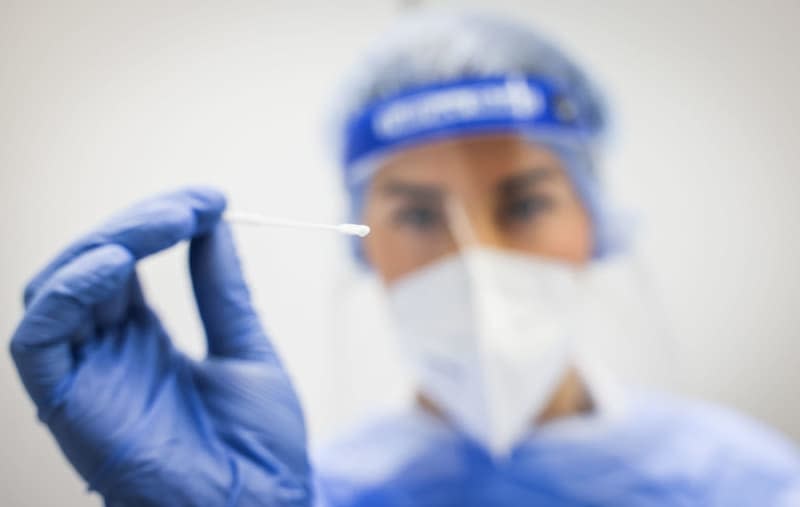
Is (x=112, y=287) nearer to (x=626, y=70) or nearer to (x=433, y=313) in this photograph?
(x=433, y=313)

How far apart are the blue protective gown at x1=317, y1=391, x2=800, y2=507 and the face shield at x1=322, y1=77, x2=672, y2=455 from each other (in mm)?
60

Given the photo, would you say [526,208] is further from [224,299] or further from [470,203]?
[224,299]

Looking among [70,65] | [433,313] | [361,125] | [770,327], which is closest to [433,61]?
[361,125]

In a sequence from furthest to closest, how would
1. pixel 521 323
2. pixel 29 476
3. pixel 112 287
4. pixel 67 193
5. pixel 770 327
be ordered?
pixel 770 327 < pixel 521 323 < pixel 67 193 < pixel 29 476 < pixel 112 287

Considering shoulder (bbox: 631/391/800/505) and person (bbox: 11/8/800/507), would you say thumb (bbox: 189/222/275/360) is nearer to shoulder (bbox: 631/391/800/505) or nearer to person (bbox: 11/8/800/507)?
person (bbox: 11/8/800/507)

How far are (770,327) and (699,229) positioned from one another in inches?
9.9

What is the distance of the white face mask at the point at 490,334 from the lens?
42.9 inches

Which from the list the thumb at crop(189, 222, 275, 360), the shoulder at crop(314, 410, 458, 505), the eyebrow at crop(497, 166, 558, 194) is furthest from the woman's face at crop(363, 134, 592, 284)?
the thumb at crop(189, 222, 275, 360)

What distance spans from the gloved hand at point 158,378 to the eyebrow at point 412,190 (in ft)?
1.63

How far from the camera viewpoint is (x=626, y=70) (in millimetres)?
1518

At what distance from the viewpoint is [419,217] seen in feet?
3.79

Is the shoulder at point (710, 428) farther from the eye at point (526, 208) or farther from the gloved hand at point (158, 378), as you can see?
the gloved hand at point (158, 378)

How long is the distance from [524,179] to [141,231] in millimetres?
686

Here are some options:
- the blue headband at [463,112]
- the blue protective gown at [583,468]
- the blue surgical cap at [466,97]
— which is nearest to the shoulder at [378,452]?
the blue protective gown at [583,468]
